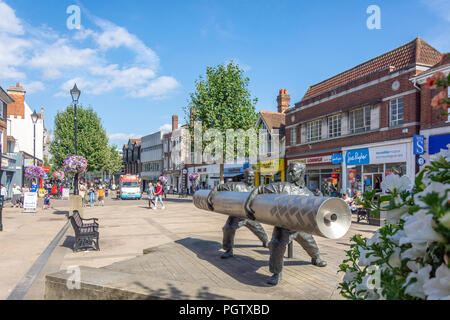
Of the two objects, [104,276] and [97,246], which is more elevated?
[104,276]

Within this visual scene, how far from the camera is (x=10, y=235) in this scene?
11141 millimetres

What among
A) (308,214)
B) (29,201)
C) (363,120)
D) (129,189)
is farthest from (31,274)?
(129,189)

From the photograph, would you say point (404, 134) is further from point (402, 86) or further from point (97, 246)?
point (97, 246)

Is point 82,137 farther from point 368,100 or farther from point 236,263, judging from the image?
point 236,263

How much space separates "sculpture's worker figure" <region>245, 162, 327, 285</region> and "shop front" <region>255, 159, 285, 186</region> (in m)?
25.5

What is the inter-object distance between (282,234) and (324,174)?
22077mm

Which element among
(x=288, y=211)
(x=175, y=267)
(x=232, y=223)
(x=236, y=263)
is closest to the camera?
(x=288, y=211)

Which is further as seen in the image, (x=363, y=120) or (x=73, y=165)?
(x=363, y=120)

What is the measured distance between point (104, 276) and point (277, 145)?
101 feet

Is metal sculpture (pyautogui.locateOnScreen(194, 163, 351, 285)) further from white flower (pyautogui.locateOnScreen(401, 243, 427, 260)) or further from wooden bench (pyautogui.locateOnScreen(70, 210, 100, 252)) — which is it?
wooden bench (pyautogui.locateOnScreen(70, 210, 100, 252))

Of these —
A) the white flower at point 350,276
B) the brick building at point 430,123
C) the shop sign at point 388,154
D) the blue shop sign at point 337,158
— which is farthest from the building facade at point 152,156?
the white flower at point 350,276

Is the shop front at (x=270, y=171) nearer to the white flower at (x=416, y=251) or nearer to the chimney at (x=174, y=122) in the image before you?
the white flower at (x=416, y=251)

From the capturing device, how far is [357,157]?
22.4 meters

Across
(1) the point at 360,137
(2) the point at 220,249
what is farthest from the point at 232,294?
(1) the point at 360,137
